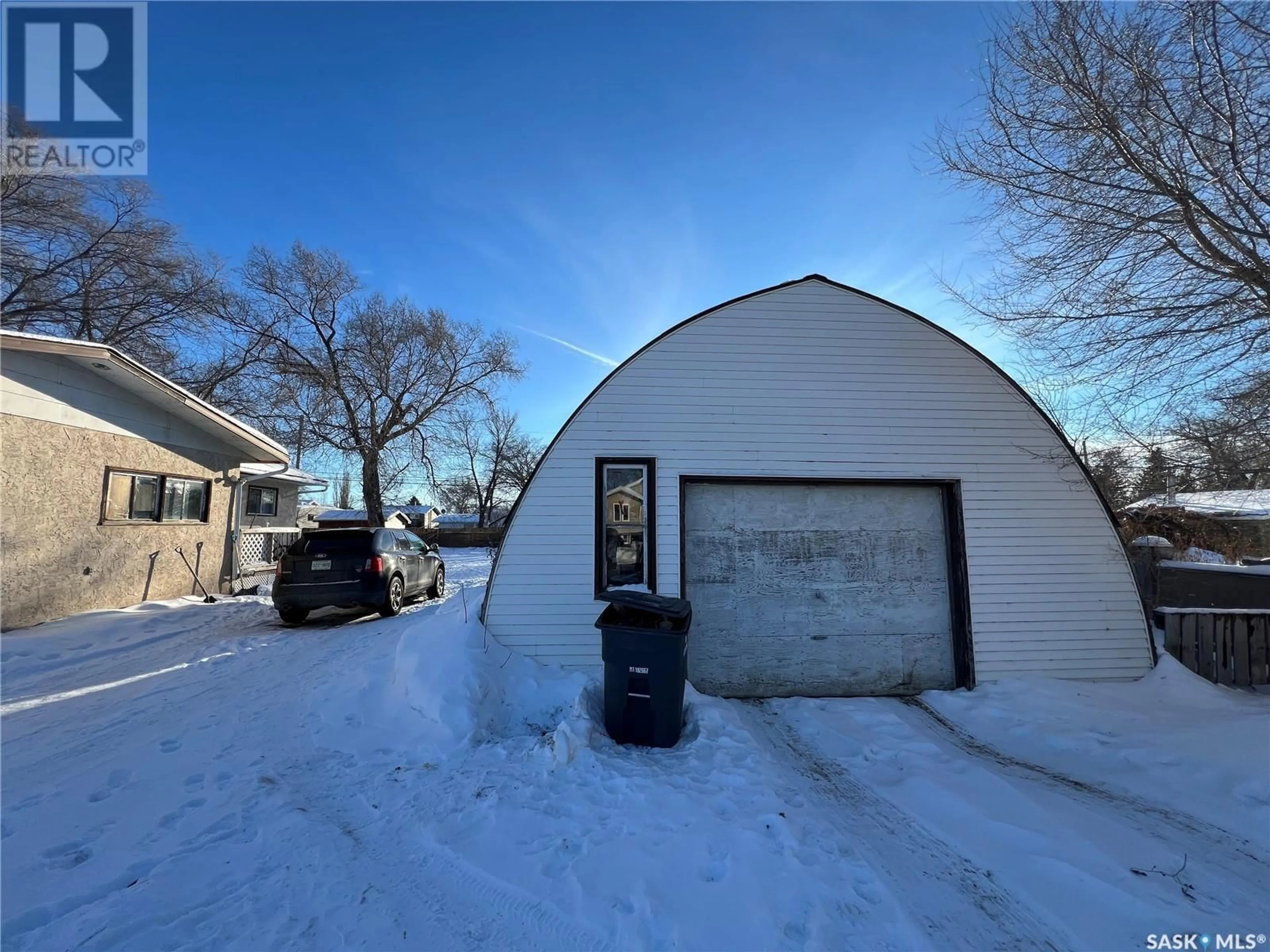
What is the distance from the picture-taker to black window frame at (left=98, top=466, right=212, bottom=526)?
9.44 meters

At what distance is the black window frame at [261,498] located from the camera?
687 inches

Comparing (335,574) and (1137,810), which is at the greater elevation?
(335,574)

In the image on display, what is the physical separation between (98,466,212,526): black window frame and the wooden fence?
15856mm

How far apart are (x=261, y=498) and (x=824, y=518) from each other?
1871 centimetres

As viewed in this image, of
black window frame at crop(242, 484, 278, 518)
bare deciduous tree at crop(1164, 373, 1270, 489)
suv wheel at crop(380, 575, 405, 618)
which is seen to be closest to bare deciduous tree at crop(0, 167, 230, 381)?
black window frame at crop(242, 484, 278, 518)

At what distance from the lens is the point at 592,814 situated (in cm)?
368

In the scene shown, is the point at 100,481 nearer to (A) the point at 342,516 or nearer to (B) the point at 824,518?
(B) the point at 824,518

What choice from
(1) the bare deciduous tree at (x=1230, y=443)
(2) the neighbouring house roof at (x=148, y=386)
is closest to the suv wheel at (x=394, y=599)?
(2) the neighbouring house roof at (x=148, y=386)

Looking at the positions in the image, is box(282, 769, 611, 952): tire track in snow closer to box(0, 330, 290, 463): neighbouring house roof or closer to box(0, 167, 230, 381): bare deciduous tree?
Answer: box(0, 330, 290, 463): neighbouring house roof

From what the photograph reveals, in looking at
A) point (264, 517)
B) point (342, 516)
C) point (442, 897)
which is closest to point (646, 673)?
point (442, 897)

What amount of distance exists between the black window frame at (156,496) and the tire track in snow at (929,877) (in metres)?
11.6

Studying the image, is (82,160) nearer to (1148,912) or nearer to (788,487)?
(788,487)

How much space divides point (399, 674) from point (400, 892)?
2991 millimetres

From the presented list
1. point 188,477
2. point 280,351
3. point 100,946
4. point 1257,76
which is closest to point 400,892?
point 100,946
